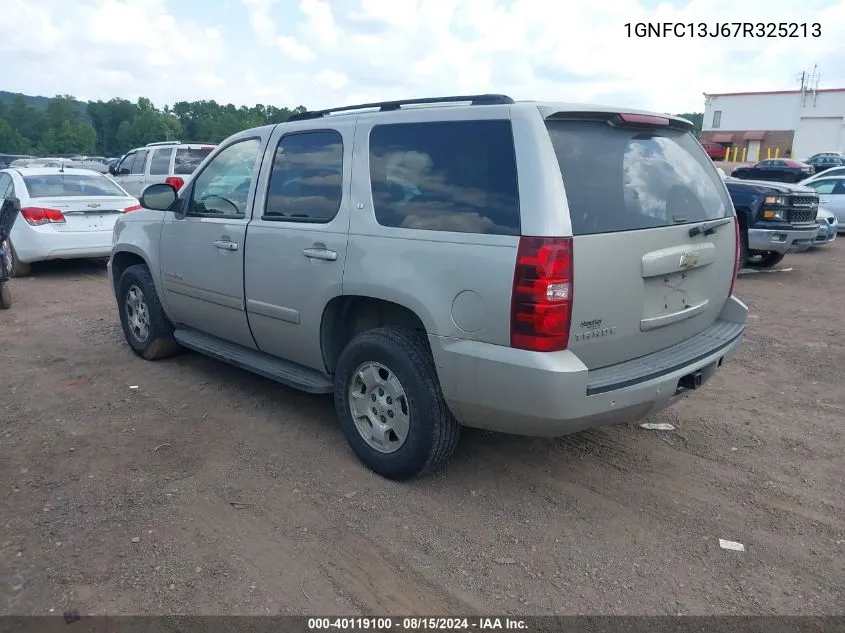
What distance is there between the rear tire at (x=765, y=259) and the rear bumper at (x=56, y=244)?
10198 millimetres

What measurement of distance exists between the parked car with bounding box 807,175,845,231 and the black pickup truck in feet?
19.6

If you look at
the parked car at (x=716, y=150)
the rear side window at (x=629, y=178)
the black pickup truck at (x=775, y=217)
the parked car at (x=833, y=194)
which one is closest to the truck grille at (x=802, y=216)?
the black pickup truck at (x=775, y=217)

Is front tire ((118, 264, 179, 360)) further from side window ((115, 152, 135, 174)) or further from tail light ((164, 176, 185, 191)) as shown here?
side window ((115, 152, 135, 174))

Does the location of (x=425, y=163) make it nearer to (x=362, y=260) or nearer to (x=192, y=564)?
(x=362, y=260)

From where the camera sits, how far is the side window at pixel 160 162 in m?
14.3

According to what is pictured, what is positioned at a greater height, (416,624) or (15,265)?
(15,265)

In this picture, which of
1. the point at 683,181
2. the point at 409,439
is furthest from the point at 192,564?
the point at 683,181

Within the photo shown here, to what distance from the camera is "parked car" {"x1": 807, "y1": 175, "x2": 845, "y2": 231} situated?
Result: 1550 cm

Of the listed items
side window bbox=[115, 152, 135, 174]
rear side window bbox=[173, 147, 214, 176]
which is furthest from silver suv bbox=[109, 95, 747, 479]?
side window bbox=[115, 152, 135, 174]

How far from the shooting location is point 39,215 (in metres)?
9.40

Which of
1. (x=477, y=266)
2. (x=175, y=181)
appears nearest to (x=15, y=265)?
(x=175, y=181)

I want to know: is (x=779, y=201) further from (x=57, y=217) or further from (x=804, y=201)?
(x=57, y=217)

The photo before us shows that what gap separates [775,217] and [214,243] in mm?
8613

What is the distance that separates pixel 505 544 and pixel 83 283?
8298 mm
